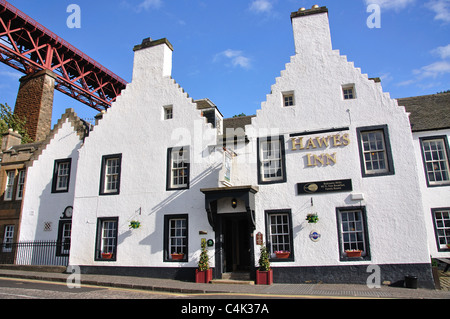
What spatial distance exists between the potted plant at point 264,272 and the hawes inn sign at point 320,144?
433 cm

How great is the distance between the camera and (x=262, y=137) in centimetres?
1495

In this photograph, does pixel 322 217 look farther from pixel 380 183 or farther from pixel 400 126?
pixel 400 126

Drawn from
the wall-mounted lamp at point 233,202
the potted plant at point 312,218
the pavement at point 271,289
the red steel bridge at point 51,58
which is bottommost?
the pavement at point 271,289

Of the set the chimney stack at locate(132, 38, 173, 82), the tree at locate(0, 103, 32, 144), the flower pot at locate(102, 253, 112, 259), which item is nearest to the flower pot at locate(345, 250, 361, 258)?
the flower pot at locate(102, 253, 112, 259)

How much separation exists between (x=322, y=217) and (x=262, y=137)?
4370 mm

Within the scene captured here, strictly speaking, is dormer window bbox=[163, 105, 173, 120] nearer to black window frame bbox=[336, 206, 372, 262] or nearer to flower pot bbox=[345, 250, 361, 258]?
black window frame bbox=[336, 206, 372, 262]

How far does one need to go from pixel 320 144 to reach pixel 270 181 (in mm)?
2675

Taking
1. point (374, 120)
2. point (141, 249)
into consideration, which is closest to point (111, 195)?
point (141, 249)

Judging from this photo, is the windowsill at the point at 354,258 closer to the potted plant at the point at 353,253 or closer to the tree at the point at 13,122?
the potted plant at the point at 353,253

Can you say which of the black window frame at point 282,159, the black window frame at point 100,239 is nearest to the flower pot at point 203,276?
the black window frame at point 282,159

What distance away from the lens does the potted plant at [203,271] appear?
1368 cm

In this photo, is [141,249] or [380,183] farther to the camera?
[141,249]

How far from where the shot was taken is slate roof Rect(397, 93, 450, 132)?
1536 cm
